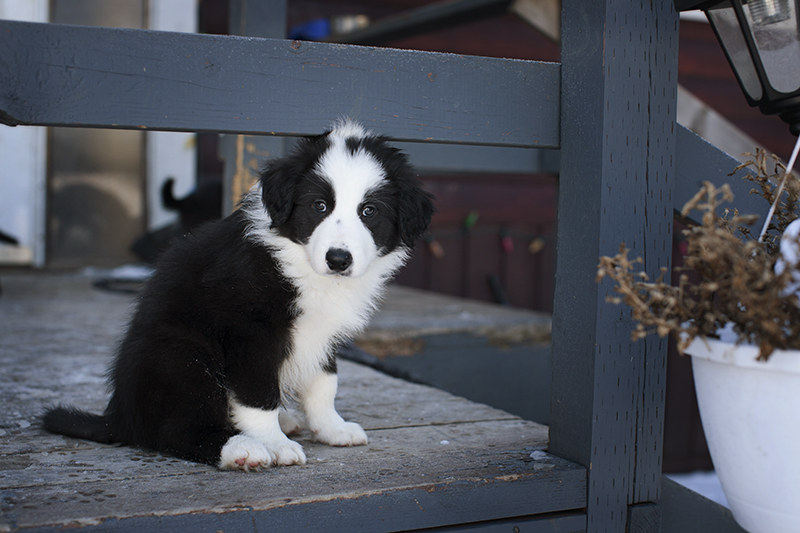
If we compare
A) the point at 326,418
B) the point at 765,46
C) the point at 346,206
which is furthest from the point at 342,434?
the point at 765,46

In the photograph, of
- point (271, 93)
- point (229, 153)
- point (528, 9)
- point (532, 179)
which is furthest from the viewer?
point (532, 179)

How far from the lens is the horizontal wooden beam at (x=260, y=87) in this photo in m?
1.56

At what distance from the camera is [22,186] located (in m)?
6.50

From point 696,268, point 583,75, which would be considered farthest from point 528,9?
point 696,268

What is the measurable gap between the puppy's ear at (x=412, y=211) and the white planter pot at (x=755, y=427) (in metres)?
0.92

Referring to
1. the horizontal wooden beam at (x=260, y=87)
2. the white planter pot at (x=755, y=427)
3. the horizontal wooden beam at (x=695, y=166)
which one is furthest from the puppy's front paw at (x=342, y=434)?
the horizontal wooden beam at (x=695, y=166)

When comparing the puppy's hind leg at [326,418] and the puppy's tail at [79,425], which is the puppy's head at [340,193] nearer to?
the puppy's hind leg at [326,418]

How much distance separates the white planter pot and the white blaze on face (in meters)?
0.87

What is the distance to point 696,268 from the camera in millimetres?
1385

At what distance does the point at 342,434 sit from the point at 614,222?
98 centimetres

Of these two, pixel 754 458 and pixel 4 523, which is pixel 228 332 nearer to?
pixel 4 523

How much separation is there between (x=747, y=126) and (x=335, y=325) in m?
7.11

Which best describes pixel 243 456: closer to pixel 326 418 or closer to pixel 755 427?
pixel 326 418

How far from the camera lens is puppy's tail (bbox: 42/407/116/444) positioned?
201cm
